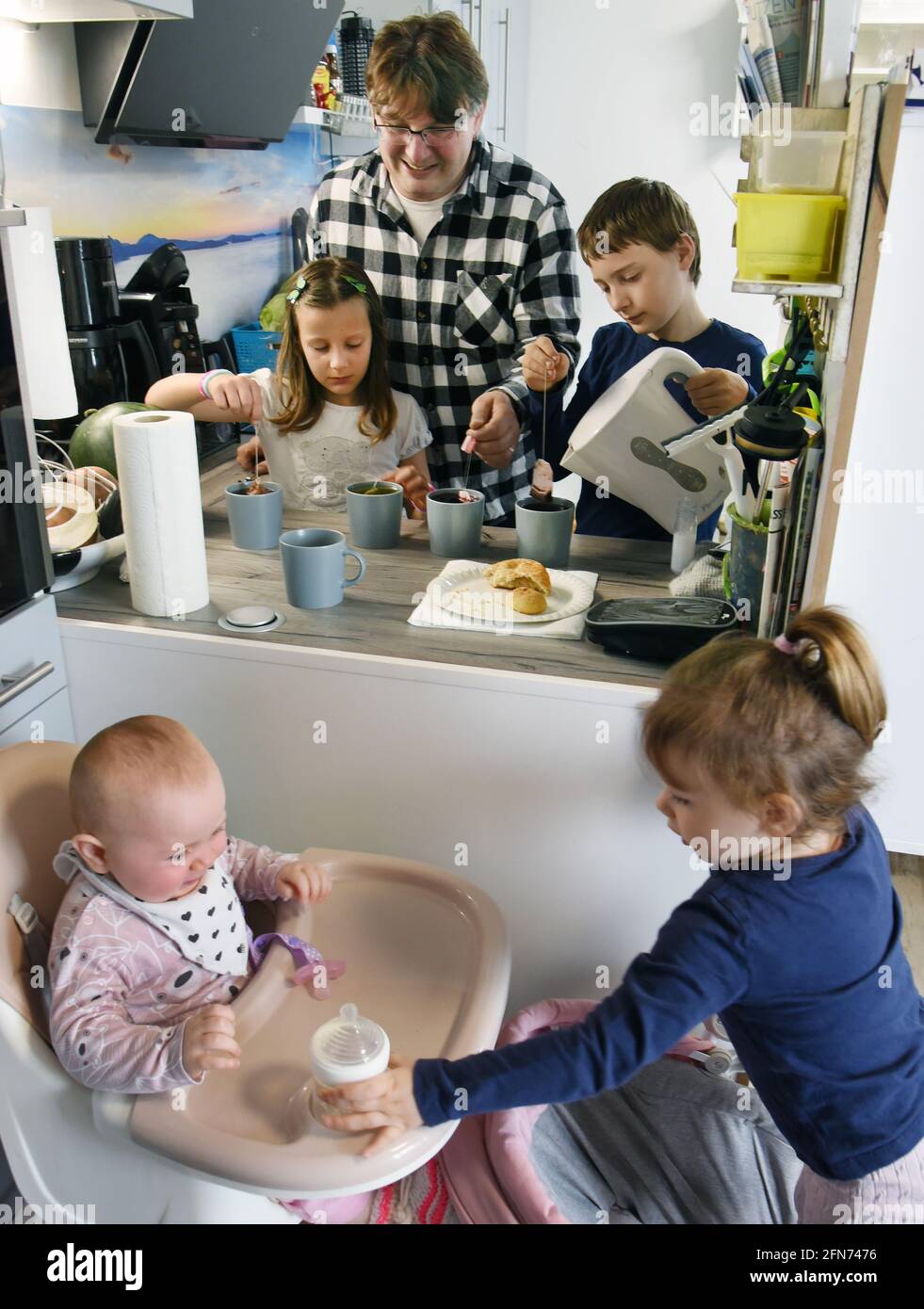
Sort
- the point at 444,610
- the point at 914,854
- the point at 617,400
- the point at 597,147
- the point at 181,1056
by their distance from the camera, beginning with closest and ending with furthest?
the point at 181,1056
the point at 444,610
the point at 617,400
the point at 914,854
the point at 597,147

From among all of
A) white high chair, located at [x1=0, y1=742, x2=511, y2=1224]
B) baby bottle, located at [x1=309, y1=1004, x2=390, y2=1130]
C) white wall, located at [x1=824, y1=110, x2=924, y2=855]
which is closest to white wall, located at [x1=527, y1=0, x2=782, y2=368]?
white wall, located at [x1=824, y1=110, x2=924, y2=855]

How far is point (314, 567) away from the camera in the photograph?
1.34m

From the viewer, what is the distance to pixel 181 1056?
0.90 meters

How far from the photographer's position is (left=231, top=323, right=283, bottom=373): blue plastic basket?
8.45 feet

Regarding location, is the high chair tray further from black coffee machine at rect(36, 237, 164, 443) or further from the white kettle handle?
black coffee machine at rect(36, 237, 164, 443)

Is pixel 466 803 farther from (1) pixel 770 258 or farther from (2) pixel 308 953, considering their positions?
(1) pixel 770 258

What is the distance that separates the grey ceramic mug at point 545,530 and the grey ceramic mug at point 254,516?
356mm

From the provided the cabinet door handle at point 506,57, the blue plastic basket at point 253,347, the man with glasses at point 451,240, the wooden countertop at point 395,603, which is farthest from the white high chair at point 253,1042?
the cabinet door handle at point 506,57

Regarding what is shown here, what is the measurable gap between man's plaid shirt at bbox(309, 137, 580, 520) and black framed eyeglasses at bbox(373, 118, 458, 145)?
10 cm

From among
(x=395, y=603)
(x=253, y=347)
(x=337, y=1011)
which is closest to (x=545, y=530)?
(x=395, y=603)

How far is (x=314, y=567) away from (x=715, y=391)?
620mm

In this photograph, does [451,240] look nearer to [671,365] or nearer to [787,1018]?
[671,365]
